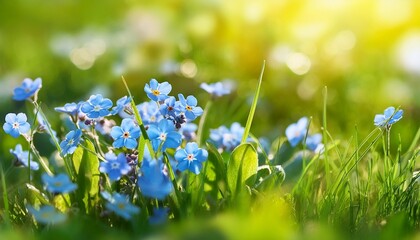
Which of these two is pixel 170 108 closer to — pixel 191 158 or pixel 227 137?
pixel 191 158

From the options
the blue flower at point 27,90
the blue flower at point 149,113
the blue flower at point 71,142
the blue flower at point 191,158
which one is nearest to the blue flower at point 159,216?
the blue flower at point 191,158

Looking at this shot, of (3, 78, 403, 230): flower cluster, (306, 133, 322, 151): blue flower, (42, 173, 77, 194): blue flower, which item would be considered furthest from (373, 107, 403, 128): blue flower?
(42, 173, 77, 194): blue flower

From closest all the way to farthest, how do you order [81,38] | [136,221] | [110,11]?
[136,221] → [81,38] → [110,11]

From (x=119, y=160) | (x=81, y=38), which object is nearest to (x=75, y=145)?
(x=119, y=160)

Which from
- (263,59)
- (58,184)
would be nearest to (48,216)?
(58,184)

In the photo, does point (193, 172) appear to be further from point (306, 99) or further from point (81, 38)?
point (81, 38)

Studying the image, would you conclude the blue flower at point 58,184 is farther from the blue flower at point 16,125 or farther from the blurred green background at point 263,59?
the blurred green background at point 263,59
